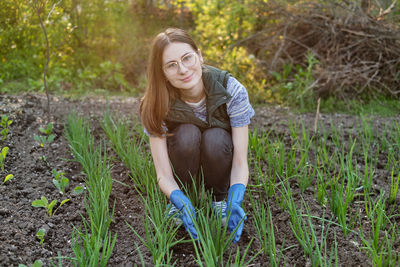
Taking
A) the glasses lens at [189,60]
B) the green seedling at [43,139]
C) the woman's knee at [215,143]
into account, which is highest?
the glasses lens at [189,60]

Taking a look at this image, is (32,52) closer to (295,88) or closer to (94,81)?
(94,81)

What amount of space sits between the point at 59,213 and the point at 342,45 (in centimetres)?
314

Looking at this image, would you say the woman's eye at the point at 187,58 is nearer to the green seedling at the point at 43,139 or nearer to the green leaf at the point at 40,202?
the green leaf at the point at 40,202

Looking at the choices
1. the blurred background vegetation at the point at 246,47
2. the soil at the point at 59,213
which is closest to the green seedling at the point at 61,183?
the soil at the point at 59,213

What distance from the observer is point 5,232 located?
1632 mm

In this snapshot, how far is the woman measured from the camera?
5.82 ft

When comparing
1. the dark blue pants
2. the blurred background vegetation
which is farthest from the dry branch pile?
the dark blue pants

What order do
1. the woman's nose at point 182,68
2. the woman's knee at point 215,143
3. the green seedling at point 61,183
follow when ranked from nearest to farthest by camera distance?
1. the woman's nose at point 182,68
2. the woman's knee at point 215,143
3. the green seedling at point 61,183

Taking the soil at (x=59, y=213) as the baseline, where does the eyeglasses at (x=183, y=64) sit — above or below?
above

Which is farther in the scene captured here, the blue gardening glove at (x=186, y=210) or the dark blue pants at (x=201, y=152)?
the dark blue pants at (x=201, y=152)

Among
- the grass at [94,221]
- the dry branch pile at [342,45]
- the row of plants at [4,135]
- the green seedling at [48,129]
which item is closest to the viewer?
the grass at [94,221]

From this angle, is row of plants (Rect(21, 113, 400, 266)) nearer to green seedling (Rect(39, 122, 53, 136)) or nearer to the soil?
the soil

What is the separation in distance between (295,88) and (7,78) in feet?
10.1

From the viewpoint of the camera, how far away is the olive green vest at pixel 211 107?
184 cm
